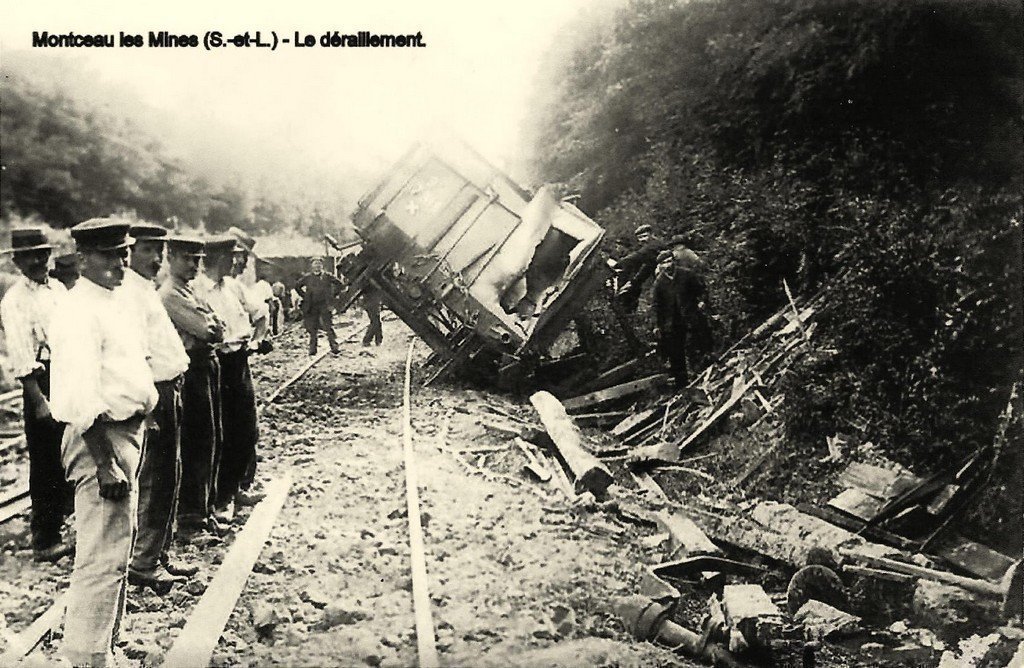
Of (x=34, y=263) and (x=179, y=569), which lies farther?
(x=179, y=569)

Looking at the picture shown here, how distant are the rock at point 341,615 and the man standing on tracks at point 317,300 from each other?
366 cm

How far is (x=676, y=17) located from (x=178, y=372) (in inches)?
113

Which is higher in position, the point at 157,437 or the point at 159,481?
the point at 157,437

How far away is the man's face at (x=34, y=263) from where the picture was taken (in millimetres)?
2986

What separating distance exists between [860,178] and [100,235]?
10.5 ft

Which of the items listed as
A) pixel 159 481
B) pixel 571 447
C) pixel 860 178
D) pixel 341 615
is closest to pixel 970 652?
pixel 571 447

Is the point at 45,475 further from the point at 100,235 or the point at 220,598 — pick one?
the point at 100,235

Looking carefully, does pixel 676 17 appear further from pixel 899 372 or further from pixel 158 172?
pixel 158 172

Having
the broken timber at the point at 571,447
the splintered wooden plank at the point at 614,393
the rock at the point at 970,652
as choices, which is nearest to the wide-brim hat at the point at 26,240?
the broken timber at the point at 571,447

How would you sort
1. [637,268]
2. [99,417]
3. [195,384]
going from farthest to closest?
[637,268] → [195,384] → [99,417]

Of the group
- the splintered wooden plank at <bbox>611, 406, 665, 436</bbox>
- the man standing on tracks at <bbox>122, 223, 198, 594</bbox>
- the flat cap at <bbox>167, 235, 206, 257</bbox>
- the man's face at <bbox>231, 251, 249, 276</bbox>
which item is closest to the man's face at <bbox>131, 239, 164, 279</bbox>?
the man standing on tracks at <bbox>122, 223, 198, 594</bbox>

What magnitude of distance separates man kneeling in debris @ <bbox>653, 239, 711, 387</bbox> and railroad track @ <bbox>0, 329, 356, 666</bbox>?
2.22 metres

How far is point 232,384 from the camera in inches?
150

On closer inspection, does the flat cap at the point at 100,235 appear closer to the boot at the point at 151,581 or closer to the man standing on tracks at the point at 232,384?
the man standing on tracks at the point at 232,384
